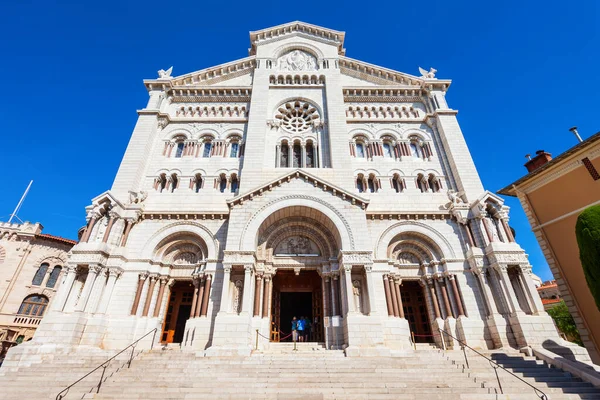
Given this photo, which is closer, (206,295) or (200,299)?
(206,295)

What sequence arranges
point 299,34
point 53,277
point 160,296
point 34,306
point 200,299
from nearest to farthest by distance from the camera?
point 200,299
point 160,296
point 34,306
point 299,34
point 53,277

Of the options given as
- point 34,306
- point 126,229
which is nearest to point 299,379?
point 126,229

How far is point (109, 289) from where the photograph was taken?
15.5 metres

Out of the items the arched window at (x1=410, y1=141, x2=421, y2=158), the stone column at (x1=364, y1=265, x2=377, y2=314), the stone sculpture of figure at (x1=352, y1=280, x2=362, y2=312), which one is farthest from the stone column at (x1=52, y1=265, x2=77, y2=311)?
the arched window at (x1=410, y1=141, x2=421, y2=158)

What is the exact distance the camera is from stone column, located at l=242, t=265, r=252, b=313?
47.2ft

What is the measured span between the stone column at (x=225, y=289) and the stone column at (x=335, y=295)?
5.67m

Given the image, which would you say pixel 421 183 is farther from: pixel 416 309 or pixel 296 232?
pixel 296 232

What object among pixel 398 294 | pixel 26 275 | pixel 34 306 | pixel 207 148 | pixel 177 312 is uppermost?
pixel 207 148

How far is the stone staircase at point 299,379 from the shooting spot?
9.07 meters

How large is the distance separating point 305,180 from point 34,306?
99.7 ft

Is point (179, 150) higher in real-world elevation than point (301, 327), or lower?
higher

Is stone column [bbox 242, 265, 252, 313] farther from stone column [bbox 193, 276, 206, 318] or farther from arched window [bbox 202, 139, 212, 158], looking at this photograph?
arched window [bbox 202, 139, 212, 158]

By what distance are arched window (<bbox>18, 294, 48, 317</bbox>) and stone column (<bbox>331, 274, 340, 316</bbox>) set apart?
29.8 metres

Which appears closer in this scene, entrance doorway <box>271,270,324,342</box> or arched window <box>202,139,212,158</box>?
entrance doorway <box>271,270,324,342</box>
